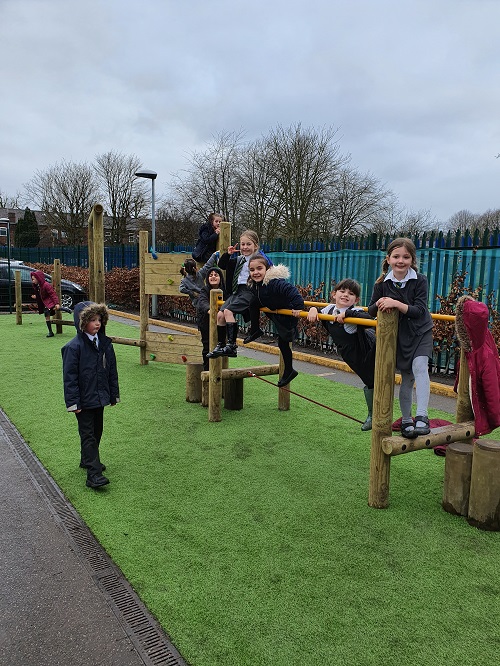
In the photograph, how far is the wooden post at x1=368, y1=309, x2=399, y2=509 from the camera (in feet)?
11.6

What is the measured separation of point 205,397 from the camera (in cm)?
643

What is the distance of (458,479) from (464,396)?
2.77 ft

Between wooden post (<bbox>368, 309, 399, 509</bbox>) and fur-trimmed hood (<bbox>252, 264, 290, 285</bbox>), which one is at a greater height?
fur-trimmed hood (<bbox>252, 264, 290, 285</bbox>)

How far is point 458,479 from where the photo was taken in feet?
11.5

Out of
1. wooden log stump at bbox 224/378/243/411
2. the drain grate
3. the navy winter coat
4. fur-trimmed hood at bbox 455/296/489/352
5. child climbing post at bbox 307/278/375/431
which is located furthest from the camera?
wooden log stump at bbox 224/378/243/411

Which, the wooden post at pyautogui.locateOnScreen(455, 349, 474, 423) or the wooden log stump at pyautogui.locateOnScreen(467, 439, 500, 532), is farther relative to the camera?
the wooden post at pyautogui.locateOnScreen(455, 349, 474, 423)

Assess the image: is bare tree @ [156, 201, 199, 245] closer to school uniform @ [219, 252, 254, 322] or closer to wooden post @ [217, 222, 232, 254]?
wooden post @ [217, 222, 232, 254]

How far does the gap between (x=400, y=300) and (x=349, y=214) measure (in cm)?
Result: 2508

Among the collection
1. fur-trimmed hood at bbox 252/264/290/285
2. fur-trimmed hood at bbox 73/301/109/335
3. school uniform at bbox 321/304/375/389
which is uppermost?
fur-trimmed hood at bbox 252/264/290/285

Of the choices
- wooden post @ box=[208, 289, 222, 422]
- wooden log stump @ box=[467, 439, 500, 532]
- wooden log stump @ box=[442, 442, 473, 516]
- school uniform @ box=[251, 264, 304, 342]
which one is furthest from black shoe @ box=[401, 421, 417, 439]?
wooden post @ box=[208, 289, 222, 422]

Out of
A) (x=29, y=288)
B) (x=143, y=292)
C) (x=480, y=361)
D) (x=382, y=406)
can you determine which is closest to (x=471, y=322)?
(x=480, y=361)

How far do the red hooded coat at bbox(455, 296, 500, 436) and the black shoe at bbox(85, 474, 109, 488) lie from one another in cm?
284

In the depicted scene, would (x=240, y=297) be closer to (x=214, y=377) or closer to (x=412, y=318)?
(x=214, y=377)

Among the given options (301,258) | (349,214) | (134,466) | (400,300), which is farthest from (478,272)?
(349,214)
